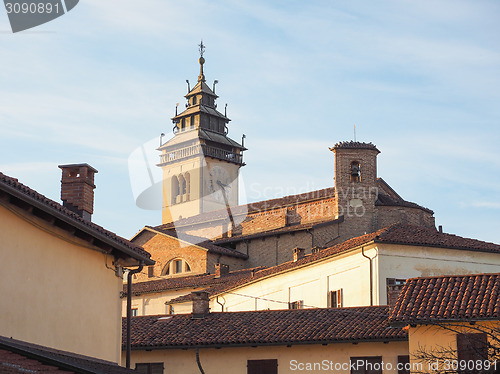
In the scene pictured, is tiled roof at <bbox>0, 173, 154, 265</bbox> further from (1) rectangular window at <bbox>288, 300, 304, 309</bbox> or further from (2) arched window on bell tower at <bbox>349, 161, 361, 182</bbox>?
(2) arched window on bell tower at <bbox>349, 161, 361, 182</bbox>

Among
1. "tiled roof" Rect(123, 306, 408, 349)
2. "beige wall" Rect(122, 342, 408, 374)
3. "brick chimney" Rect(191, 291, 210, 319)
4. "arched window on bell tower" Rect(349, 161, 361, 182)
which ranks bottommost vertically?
"beige wall" Rect(122, 342, 408, 374)

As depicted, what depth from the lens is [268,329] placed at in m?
26.0

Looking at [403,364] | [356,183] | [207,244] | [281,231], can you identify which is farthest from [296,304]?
[207,244]

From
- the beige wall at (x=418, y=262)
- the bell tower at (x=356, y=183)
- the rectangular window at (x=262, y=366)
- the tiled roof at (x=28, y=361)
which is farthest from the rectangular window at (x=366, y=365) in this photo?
the bell tower at (x=356, y=183)

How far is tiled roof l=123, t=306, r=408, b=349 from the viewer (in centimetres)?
2447

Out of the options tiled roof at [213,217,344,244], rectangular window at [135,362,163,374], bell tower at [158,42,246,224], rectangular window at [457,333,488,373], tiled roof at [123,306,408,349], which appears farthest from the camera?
bell tower at [158,42,246,224]

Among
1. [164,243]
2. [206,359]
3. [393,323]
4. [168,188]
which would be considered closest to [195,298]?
[206,359]

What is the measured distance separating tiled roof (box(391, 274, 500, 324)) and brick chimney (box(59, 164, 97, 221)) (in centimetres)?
740

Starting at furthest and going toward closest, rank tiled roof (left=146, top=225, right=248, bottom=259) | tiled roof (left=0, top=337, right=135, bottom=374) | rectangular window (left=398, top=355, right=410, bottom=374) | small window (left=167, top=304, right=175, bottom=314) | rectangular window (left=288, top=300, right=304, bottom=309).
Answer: tiled roof (left=146, top=225, right=248, bottom=259), small window (left=167, top=304, right=175, bottom=314), rectangular window (left=288, top=300, right=304, bottom=309), rectangular window (left=398, top=355, right=410, bottom=374), tiled roof (left=0, top=337, right=135, bottom=374)

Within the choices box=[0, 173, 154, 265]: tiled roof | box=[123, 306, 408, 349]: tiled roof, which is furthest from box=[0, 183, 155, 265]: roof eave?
box=[123, 306, 408, 349]: tiled roof

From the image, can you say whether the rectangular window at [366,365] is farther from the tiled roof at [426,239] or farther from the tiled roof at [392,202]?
the tiled roof at [392,202]

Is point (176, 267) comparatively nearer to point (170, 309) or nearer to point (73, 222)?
point (170, 309)

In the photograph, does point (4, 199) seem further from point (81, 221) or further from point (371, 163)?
point (371, 163)

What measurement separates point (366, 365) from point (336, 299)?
10262mm
